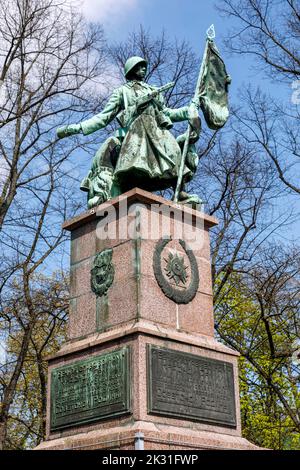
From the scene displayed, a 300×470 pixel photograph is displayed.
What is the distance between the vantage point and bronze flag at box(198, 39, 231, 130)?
30.9 ft

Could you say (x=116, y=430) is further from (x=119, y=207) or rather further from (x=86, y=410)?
(x=119, y=207)

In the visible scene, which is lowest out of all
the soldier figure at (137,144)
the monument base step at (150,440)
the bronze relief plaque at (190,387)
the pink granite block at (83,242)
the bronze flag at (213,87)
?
the monument base step at (150,440)

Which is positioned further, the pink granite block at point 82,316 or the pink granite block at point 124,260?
the pink granite block at point 82,316

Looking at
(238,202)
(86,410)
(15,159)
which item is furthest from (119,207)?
(238,202)

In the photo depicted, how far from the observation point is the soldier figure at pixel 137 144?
8570 mm

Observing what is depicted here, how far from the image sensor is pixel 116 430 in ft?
22.3

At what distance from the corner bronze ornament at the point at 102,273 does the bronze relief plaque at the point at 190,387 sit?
3.69 ft

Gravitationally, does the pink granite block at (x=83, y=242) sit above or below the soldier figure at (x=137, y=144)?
below

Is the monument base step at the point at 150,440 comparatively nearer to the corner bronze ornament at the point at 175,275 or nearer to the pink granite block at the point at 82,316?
the pink granite block at the point at 82,316

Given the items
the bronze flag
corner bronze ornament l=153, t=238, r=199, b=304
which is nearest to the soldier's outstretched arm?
the bronze flag

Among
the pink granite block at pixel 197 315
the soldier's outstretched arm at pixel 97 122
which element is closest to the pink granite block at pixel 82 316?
the pink granite block at pixel 197 315

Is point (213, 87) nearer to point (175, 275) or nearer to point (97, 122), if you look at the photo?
point (97, 122)

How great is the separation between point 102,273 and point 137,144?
1712mm
